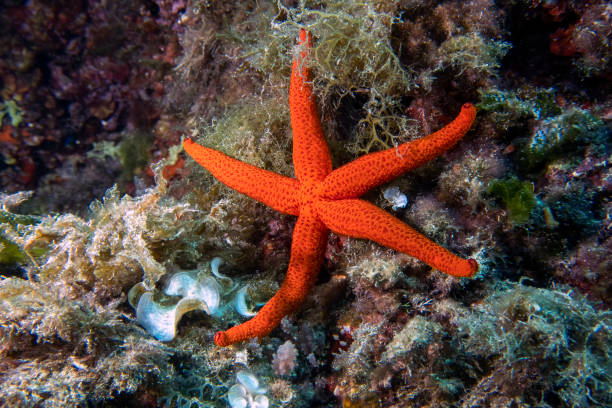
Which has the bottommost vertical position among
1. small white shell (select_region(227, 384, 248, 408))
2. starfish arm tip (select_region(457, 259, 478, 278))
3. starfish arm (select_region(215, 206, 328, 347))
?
small white shell (select_region(227, 384, 248, 408))

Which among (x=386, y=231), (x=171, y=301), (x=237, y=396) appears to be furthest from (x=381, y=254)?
(x=171, y=301)

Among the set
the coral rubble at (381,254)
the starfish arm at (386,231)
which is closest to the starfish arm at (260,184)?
the starfish arm at (386,231)

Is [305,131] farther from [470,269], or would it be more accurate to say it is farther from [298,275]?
[470,269]

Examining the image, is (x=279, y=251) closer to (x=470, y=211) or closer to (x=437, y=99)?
(x=470, y=211)

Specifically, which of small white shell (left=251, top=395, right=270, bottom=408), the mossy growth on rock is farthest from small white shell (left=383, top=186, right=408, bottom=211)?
small white shell (left=251, top=395, right=270, bottom=408)

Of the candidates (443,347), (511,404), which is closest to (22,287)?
(443,347)

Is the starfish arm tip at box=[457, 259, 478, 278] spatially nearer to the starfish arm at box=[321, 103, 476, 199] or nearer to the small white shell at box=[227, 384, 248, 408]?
the starfish arm at box=[321, 103, 476, 199]
